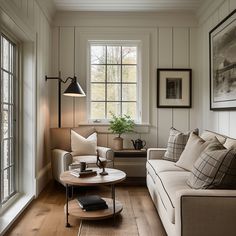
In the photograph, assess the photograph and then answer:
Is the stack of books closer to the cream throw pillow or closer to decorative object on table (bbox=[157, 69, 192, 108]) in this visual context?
the cream throw pillow

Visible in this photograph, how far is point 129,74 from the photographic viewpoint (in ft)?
15.2

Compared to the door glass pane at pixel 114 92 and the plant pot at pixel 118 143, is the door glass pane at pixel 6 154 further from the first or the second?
the door glass pane at pixel 114 92

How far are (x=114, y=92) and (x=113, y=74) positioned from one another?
296mm

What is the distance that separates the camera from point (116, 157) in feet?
14.3

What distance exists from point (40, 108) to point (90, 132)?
34.2 inches

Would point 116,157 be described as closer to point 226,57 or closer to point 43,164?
point 43,164

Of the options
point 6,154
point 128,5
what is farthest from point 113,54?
point 6,154

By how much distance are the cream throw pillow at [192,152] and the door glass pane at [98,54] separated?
2176 mm

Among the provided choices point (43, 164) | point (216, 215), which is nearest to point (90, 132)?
point (43, 164)

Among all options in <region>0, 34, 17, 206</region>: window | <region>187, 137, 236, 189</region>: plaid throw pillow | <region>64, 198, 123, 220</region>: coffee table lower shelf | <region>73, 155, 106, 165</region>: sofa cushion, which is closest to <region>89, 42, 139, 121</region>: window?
A: <region>73, 155, 106, 165</region>: sofa cushion

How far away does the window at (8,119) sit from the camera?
9.84ft

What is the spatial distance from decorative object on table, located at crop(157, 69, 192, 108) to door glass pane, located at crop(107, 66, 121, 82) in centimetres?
68

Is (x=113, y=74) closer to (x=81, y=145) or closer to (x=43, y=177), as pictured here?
(x=81, y=145)

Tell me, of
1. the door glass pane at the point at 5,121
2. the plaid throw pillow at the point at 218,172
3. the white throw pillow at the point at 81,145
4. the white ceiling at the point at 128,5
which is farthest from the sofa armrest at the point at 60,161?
the white ceiling at the point at 128,5
